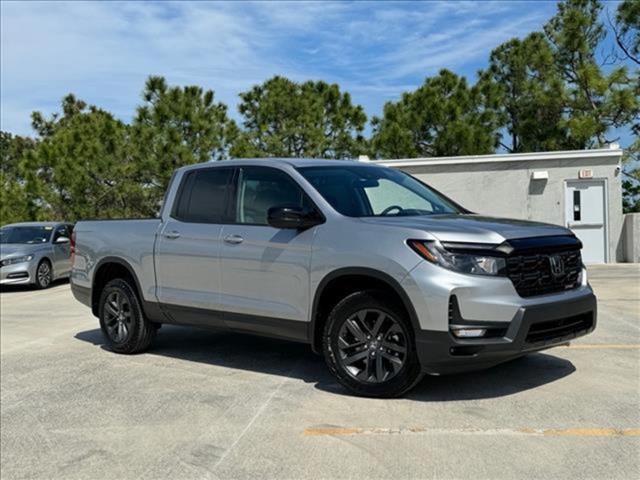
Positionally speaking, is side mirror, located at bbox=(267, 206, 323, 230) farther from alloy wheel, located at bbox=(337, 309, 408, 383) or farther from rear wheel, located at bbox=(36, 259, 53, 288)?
rear wheel, located at bbox=(36, 259, 53, 288)

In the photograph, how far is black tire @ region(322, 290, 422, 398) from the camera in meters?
4.99

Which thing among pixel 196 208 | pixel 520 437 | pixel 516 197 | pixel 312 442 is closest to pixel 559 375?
pixel 520 437

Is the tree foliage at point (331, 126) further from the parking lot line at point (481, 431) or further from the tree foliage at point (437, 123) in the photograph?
the parking lot line at point (481, 431)

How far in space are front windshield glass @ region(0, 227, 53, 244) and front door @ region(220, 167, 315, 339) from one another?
38.9 ft

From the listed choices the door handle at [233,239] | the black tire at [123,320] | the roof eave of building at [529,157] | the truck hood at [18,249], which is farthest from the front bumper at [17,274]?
the door handle at [233,239]

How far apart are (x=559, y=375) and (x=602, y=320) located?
3.04 metres

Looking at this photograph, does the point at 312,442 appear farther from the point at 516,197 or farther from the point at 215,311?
the point at 516,197

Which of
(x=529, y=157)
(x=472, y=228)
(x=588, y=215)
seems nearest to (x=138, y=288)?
(x=472, y=228)

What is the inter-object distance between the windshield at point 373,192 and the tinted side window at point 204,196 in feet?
2.90

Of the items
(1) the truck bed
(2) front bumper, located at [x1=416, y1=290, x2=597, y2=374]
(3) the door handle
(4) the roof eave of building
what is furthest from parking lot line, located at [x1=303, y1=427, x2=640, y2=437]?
(4) the roof eave of building

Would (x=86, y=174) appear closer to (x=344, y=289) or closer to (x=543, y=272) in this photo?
(x=344, y=289)

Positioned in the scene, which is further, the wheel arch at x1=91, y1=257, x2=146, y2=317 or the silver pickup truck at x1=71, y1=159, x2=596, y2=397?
the wheel arch at x1=91, y1=257, x2=146, y2=317

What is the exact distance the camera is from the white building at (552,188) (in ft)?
56.3

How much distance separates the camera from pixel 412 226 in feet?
16.3
